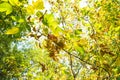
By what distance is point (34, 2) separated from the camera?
1715 mm

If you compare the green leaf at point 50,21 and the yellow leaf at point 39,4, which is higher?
the yellow leaf at point 39,4

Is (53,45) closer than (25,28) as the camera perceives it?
No

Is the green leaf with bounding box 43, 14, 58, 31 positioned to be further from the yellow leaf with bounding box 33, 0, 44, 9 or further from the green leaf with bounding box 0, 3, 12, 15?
the green leaf with bounding box 0, 3, 12, 15

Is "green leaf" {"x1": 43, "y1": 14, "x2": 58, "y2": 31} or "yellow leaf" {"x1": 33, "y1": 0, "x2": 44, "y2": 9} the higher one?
"yellow leaf" {"x1": 33, "y1": 0, "x2": 44, "y2": 9}

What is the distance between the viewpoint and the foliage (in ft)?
6.17

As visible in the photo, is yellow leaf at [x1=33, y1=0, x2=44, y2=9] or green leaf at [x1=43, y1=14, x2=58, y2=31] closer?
yellow leaf at [x1=33, y1=0, x2=44, y2=9]

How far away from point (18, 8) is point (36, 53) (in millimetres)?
30162

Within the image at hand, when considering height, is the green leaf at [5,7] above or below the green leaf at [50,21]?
above

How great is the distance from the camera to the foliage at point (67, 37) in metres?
1.88

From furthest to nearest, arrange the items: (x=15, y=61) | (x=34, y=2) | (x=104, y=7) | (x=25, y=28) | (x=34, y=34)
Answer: (x=15, y=61), (x=104, y=7), (x=34, y=34), (x=25, y=28), (x=34, y=2)

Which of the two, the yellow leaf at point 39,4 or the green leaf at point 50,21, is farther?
the green leaf at point 50,21

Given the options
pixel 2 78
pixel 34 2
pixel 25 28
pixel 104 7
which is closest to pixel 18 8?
pixel 25 28

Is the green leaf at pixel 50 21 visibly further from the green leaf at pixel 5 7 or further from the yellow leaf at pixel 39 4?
the green leaf at pixel 5 7

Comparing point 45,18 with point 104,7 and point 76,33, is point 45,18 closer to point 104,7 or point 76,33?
point 76,33
